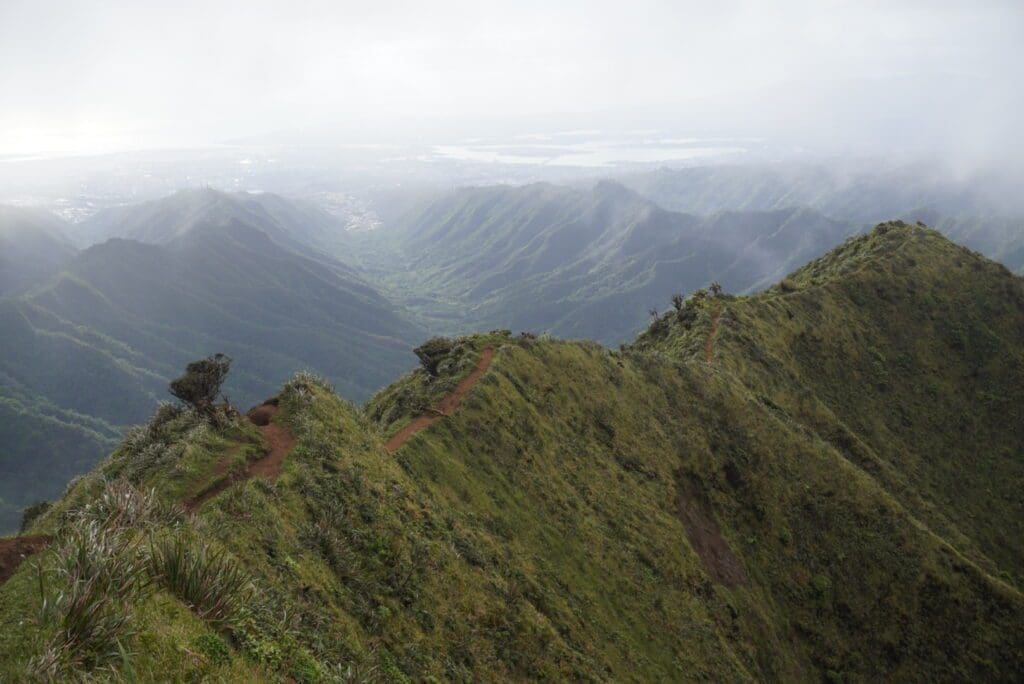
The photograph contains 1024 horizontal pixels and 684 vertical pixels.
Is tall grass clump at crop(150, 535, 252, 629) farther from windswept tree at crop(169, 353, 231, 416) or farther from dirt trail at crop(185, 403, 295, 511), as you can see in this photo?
windswept tree at crop(169, 353, 231, 416)

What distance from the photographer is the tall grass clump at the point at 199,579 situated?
11969mm

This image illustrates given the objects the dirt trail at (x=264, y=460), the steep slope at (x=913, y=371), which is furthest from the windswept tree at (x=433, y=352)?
the steep slope at (x=913, y=371)

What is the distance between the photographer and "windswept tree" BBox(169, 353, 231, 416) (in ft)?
80.8

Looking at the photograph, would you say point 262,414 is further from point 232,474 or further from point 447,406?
point 447,406

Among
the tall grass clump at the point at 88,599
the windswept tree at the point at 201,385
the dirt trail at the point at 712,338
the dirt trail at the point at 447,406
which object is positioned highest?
the tall grass clump at the point at 88,599

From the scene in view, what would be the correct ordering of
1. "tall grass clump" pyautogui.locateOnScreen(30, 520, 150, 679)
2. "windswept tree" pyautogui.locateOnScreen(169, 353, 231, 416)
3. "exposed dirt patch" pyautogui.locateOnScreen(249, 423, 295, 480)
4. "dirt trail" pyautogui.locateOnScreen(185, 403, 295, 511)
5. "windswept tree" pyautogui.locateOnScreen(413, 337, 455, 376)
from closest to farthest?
1. "tall grass clump" pyautogui.locateOnScreen(30, 520, 150, 679)
2. "dirt trail" pyautogui.locateOnScreen(185, 403, 295, 511)
3. "exposed dirt patch" pyautogui.locateOnScreen(249, 423, 295, 480)
4. "windswept tree" pyautogui.locateOnScreen(169, 353, 231, 416)
5. "windswept tree" pyautogui.locateOnScreen(413, 337, 455, 376)

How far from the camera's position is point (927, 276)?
3720 inches

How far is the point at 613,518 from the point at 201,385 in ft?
84.9

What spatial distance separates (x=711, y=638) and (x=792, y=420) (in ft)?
100

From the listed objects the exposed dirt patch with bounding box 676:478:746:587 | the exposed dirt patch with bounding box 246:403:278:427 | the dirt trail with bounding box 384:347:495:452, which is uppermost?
the exposed dirt patch with bounding box 246:403:278:427

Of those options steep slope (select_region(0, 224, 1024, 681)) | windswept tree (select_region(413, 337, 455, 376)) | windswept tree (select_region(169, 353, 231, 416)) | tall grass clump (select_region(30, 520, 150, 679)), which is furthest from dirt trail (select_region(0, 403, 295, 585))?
windswept tree (select_region(413, 337, 455, 376))

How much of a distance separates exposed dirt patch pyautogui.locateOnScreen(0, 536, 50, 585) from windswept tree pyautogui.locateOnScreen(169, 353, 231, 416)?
8636 mm

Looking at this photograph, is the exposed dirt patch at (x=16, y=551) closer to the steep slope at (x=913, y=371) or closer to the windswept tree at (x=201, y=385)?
the windswept tree at (x=201, y=385)

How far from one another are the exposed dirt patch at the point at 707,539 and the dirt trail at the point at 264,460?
29921mm
